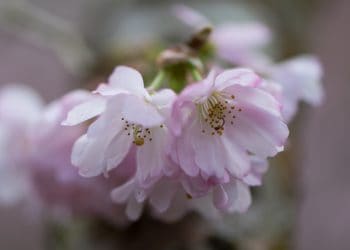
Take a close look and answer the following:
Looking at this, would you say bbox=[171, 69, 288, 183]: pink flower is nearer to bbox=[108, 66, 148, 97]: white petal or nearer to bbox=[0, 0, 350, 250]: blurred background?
bbox=[108, 66, 148, 97]: white petal

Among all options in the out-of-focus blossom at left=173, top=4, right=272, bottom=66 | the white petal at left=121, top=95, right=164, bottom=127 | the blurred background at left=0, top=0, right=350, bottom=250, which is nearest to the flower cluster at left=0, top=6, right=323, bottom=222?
the white petal at left=121, top=95, right=164, bottom=127

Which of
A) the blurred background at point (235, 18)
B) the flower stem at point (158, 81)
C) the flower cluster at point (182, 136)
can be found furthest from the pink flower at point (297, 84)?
the blurred background at point (235, 18)

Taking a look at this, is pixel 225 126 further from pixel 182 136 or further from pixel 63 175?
pixel 63 175

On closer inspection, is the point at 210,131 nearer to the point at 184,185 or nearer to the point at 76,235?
the point at 184,185

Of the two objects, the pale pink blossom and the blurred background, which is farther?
the blurred background

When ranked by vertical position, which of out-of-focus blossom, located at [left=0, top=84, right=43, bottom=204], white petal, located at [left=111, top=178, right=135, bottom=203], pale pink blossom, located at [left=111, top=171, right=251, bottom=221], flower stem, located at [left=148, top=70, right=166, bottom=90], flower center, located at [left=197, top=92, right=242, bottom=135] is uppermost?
out-of-focus blossom, located at [left=0, top=84, right=43, bottom=204]

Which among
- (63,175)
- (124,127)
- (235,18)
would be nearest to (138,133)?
(124,127)

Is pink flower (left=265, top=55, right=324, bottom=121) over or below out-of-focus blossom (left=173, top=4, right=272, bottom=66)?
below

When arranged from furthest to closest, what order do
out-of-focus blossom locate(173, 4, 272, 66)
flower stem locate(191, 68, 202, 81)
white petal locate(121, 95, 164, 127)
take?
out-of-focus blossom locate(173, 4, 272, 66)
flower stem locate(191, 68, 202, 81)
white petal locate(121, 95, 164, 127)

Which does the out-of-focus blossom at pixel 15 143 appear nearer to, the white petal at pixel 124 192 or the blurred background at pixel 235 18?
the blurred background at pixel 235 18
